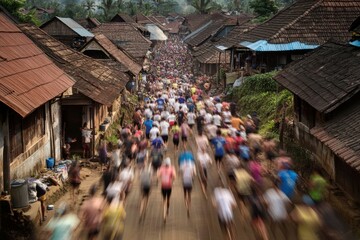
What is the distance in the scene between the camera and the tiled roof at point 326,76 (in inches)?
587

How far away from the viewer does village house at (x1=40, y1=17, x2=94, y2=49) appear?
36938 mm

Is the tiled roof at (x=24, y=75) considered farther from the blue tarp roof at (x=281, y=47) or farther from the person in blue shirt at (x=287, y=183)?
the blue tarp roof at (x=281, y=47)

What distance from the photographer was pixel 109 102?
65.9 feet

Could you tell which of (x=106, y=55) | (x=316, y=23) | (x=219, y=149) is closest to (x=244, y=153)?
(x=219, y=149)

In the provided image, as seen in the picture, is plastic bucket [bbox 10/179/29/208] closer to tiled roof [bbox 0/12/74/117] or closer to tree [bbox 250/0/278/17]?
tiled roof [bbox 0/12/74/117]

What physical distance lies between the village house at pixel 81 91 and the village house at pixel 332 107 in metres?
8.20

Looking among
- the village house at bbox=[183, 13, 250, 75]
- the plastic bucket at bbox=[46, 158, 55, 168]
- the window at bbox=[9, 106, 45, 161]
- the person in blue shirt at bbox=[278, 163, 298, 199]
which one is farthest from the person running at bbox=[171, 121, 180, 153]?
the village house at bbox=[183, 13, 250, 75]

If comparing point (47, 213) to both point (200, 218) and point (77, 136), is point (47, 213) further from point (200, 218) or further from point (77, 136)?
point (77, 136)

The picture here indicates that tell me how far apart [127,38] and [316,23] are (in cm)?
2051

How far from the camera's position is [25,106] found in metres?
11.7

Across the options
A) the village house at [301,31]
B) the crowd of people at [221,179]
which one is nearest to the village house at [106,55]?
the crowd of people at [221,179]

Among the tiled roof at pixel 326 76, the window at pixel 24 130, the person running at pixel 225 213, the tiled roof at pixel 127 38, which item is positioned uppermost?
the tiled roof at pixel 127 38

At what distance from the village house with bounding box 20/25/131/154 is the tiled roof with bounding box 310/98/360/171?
936 centimetres

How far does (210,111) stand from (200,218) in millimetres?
13840
